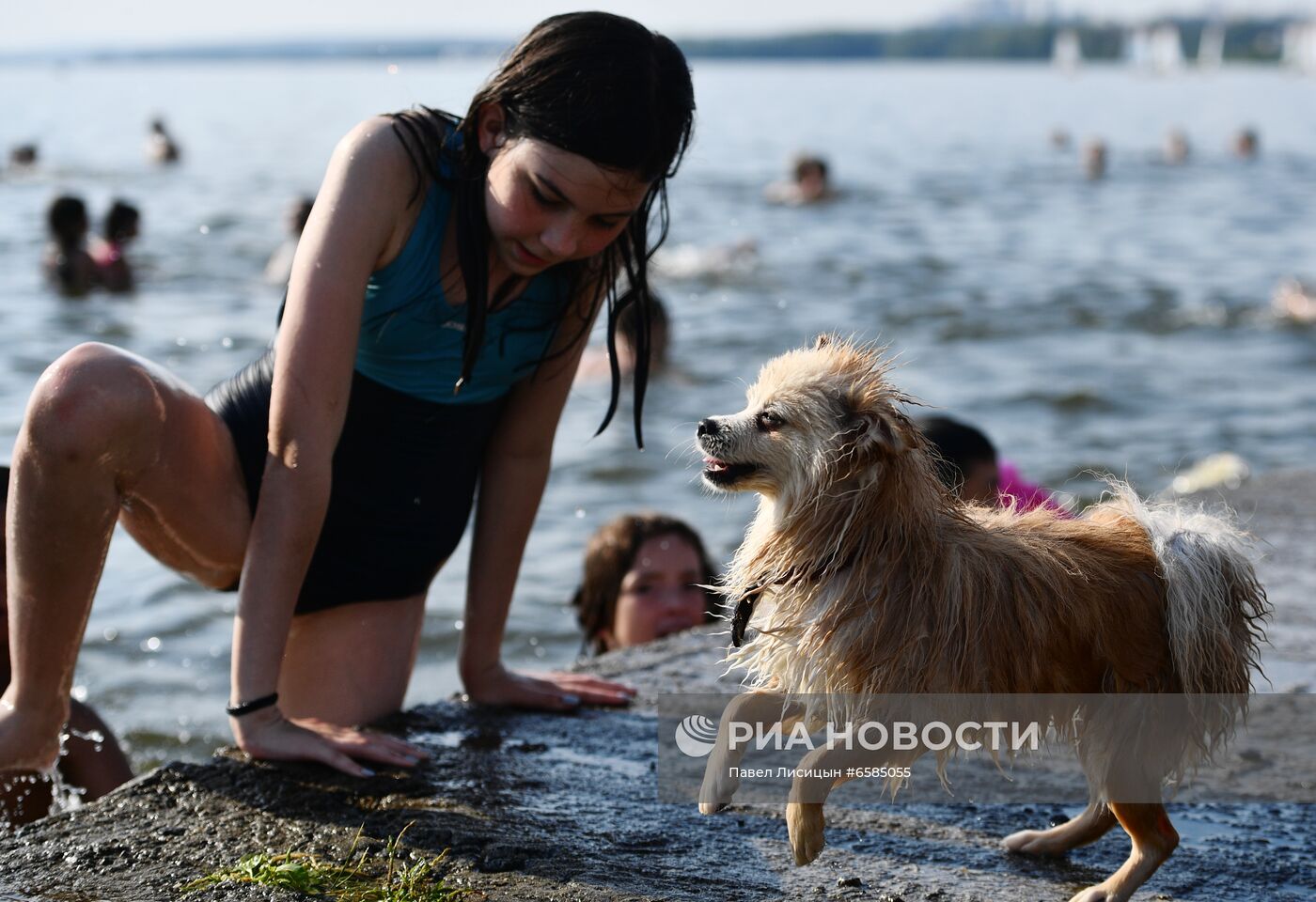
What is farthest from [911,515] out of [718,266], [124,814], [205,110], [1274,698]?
[205,110]

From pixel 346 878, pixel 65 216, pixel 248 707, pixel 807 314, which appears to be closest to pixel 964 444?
pixel 248 707

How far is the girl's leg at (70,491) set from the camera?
3404 mm

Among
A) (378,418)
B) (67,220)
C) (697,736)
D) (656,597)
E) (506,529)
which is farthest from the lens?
(67,220)

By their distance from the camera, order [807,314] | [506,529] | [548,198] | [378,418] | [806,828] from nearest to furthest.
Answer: [806,828] < [548,198] < [378,418] < [506,529] < [807,314]

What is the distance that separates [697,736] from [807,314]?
11.3m

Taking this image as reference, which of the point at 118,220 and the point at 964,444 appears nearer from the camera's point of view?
the point at 964,444

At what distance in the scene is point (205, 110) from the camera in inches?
2232

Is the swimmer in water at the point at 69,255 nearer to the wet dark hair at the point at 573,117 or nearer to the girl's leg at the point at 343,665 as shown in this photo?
the girl's leg at the point at 343,665

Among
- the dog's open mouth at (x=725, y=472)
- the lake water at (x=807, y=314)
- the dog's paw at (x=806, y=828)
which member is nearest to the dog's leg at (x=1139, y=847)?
the dog's paw at (x=806, y=828)

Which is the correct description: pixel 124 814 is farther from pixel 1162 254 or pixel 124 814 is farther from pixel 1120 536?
pixel 1162 254

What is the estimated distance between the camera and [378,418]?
13.1ft

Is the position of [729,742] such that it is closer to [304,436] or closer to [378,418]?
[304,436]

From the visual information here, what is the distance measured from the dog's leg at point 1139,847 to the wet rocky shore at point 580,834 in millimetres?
182

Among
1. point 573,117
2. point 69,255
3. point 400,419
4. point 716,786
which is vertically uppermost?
point 573,117
